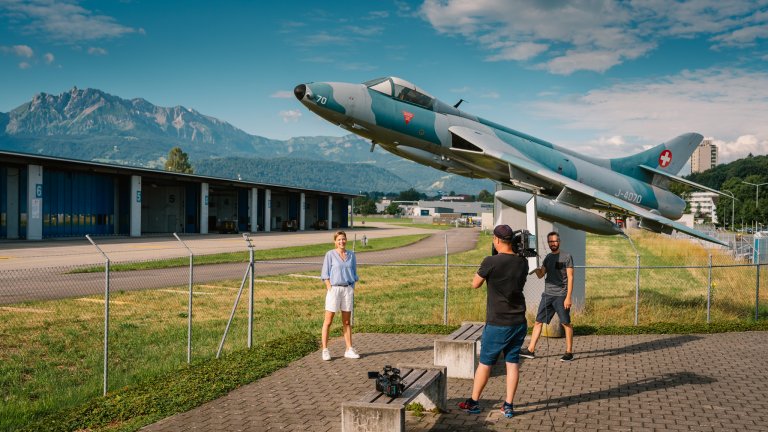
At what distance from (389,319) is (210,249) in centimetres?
2620

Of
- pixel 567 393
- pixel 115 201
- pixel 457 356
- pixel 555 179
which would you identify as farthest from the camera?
pixel 115 201

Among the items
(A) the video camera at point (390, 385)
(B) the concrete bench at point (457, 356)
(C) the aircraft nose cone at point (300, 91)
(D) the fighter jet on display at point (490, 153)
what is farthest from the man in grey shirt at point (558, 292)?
(C) the aircraft nose cone at point (300, 91)

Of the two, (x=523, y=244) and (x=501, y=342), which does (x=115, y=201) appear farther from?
(x=501, y=342)

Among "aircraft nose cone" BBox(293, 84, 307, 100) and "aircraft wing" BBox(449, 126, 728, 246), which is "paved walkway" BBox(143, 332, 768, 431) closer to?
"aircraft wing" BBox(449, 126, 728, 246)

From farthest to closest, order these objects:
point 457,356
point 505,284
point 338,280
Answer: point 338,280 < point 457,356 < point 505,284

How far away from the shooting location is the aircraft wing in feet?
42.3

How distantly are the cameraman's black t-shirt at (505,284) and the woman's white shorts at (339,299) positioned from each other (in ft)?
12.0

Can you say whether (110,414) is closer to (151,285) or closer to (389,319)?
(389,319)

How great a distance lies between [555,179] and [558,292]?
395 cm

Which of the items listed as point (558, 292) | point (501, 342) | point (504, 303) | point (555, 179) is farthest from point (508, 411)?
point (555, 179)

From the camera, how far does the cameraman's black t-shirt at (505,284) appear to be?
699 centimetres

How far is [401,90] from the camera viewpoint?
14484mm

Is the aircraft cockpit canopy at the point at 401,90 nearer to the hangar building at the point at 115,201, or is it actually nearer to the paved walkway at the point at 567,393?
the paved walkway at the point at 567,393

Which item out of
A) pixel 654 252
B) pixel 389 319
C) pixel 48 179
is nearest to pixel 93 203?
pixel 48 179
